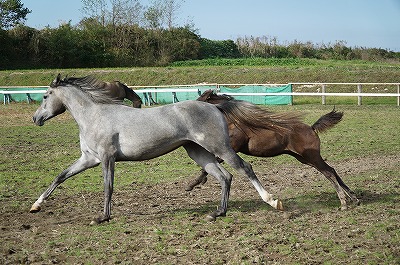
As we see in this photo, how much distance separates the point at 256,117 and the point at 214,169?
0.97m

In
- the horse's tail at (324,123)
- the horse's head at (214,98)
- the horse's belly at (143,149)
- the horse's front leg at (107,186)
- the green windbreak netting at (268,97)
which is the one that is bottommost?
the green windbreak netting at (268,97)

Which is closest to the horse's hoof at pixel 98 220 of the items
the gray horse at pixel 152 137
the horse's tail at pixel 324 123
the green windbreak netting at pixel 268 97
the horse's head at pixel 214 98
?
the gray horse at pixel 152 137

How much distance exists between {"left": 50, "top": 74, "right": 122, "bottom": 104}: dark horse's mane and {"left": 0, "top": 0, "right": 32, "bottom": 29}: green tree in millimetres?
50303

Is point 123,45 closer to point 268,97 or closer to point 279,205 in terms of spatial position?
point 268,97

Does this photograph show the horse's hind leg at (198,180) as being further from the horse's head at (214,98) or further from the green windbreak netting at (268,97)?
the green windbreak netting at (268,97)

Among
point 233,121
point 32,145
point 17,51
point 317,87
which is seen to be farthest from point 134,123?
point 17,51

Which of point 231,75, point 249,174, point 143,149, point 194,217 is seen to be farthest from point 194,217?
point 231,75

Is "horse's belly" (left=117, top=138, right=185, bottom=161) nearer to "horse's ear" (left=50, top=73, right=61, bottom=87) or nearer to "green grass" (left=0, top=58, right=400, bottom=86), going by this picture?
"horse's ear" (left=50, top=73, right=61, bottom=87)

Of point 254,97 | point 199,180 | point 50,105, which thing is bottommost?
point 254,97

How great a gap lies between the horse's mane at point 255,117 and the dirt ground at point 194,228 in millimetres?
1081

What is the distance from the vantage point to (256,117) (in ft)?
27.4

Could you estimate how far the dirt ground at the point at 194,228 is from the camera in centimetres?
600

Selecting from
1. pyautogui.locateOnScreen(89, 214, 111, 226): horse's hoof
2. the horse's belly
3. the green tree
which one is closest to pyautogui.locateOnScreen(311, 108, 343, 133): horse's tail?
the horse's belly

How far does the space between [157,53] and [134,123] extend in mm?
48105
